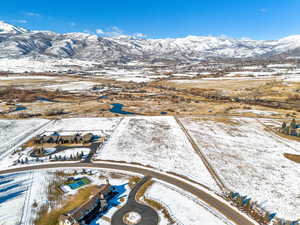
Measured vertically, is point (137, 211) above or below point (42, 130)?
below

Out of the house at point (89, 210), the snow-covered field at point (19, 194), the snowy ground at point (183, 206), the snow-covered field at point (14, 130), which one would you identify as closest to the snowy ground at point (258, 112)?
the snowy ground at point (183, 206)

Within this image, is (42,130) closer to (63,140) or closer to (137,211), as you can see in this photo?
(63,140)

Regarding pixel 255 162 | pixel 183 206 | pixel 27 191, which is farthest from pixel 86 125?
pixel 255 162

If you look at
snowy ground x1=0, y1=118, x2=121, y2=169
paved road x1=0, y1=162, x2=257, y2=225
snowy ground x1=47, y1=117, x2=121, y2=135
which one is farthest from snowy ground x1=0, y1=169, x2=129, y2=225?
snowy ground x1=47, y1=117, x2=121, y2=135

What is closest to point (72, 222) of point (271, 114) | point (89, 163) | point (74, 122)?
point (89, 163)

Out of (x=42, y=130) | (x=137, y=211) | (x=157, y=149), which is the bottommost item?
(x=137, y=211)

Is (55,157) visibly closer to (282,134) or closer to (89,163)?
(89,163)

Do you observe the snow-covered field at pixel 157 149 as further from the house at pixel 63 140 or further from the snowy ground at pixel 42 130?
the house at pixel 63 140
